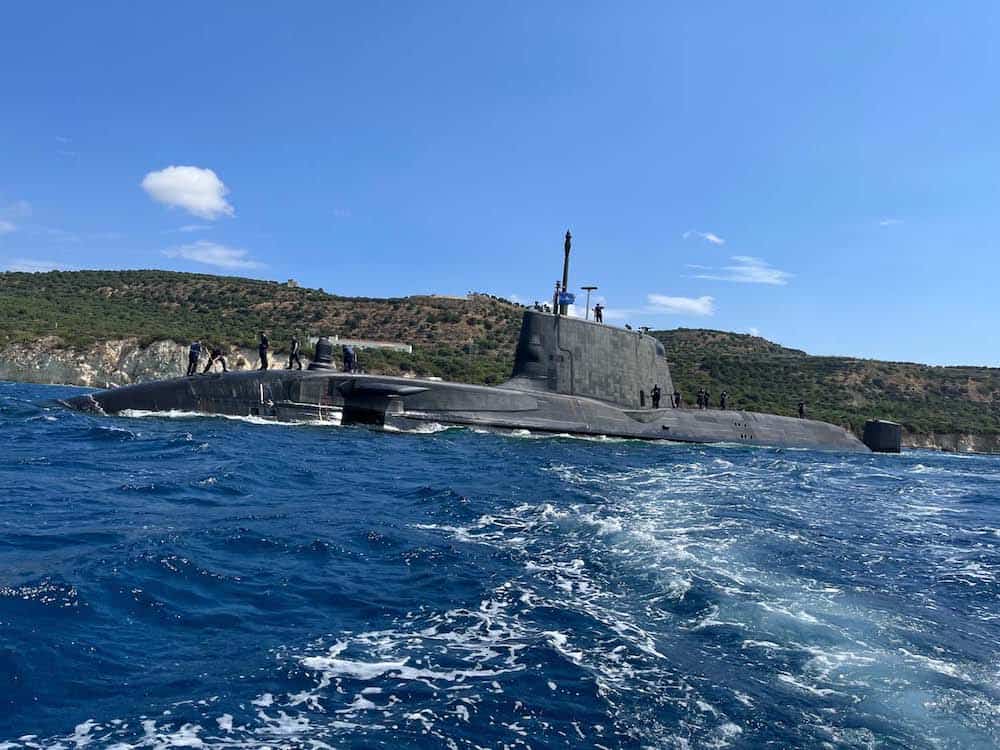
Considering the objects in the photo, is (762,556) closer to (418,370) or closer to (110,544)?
(110,544)

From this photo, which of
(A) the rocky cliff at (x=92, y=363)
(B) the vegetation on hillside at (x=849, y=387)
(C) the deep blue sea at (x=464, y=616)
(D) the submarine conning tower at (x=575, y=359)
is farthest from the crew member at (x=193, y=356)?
(B) the vegetation on hillside at (x=849, y=387)

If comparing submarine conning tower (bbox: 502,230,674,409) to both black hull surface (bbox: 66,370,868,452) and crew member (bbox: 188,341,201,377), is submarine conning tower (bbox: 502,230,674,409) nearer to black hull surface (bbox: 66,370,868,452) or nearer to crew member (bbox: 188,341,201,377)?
black hull surface (bbox: 66,370,868,452)

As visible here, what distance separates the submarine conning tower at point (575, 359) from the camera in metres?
25.5

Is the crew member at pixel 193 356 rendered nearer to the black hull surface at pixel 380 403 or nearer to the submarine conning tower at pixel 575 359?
the black hull surface at pixel 380 403

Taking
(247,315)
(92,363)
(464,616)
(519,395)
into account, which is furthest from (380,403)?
(247,315)

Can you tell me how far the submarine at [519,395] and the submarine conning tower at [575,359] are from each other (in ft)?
0.12

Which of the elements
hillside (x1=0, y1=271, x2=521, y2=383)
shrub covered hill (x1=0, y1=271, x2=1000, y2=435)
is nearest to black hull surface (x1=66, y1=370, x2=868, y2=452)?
hillside (x1=0, y1=271, x2=521, y2=383)

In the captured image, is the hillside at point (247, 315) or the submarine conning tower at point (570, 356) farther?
the hillside at point (247, 315)

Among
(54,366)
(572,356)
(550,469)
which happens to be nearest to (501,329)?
(54,366)

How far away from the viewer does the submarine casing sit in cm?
2206

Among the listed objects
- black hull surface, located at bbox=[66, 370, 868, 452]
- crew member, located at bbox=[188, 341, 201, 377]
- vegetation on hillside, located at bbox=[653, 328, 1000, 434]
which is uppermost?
vegetation on hillside, located at bbox=[653, 328, 1000, 434]

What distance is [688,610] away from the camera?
22.6 feet

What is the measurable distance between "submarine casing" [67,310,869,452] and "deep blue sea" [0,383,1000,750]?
29.6 ft

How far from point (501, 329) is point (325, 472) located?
7037 cm
